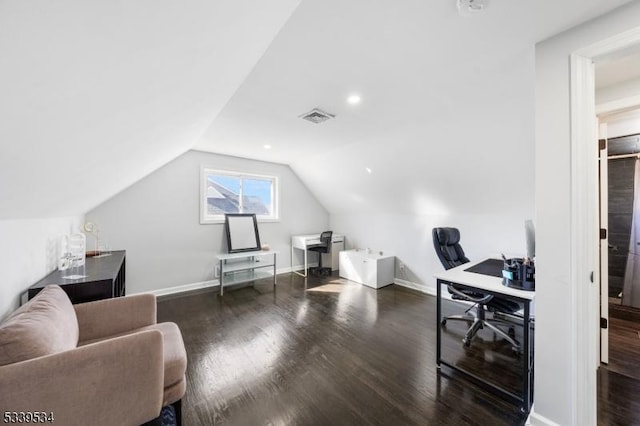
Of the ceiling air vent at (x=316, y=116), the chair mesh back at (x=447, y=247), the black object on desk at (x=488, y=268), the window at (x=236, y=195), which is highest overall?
the ceiling air vent at (x=316, y=116)

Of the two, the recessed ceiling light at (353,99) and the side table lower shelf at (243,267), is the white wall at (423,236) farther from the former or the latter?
the recessed ceiling light at (353,99)

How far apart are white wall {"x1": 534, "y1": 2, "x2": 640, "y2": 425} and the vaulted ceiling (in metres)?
0.13

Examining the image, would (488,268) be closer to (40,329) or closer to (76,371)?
(76,371)

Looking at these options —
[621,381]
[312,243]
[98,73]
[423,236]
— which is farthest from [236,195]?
[621,381]

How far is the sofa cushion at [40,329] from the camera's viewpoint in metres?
0.92

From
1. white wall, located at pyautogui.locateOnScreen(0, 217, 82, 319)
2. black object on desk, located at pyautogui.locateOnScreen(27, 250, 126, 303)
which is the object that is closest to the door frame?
black object on desk, located at pyautogui.locateOnScreen(27, 250, 126, 303)

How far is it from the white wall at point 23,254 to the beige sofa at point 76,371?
0.29m

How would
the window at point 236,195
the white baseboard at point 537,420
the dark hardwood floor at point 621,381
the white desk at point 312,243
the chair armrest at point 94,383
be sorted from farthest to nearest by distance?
the white desk at point 312,243, the window at point 236,195, the dark hardwood floor at point 621,381, the white baseboard at point 537,420, the chair armrest at point 94,383

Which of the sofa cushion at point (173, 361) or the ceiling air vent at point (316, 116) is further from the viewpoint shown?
the ceiling air vent at point (316, 116)

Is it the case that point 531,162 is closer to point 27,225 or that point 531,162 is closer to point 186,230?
point 27,225

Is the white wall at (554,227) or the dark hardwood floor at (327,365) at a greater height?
A: the white wall at (554,227)

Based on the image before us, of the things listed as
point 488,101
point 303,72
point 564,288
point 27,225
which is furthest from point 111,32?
point 488,101

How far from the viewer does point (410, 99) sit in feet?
7.01

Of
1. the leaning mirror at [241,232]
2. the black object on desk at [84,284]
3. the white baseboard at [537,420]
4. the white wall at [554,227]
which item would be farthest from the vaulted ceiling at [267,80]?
the white baseboard at [537,420]
